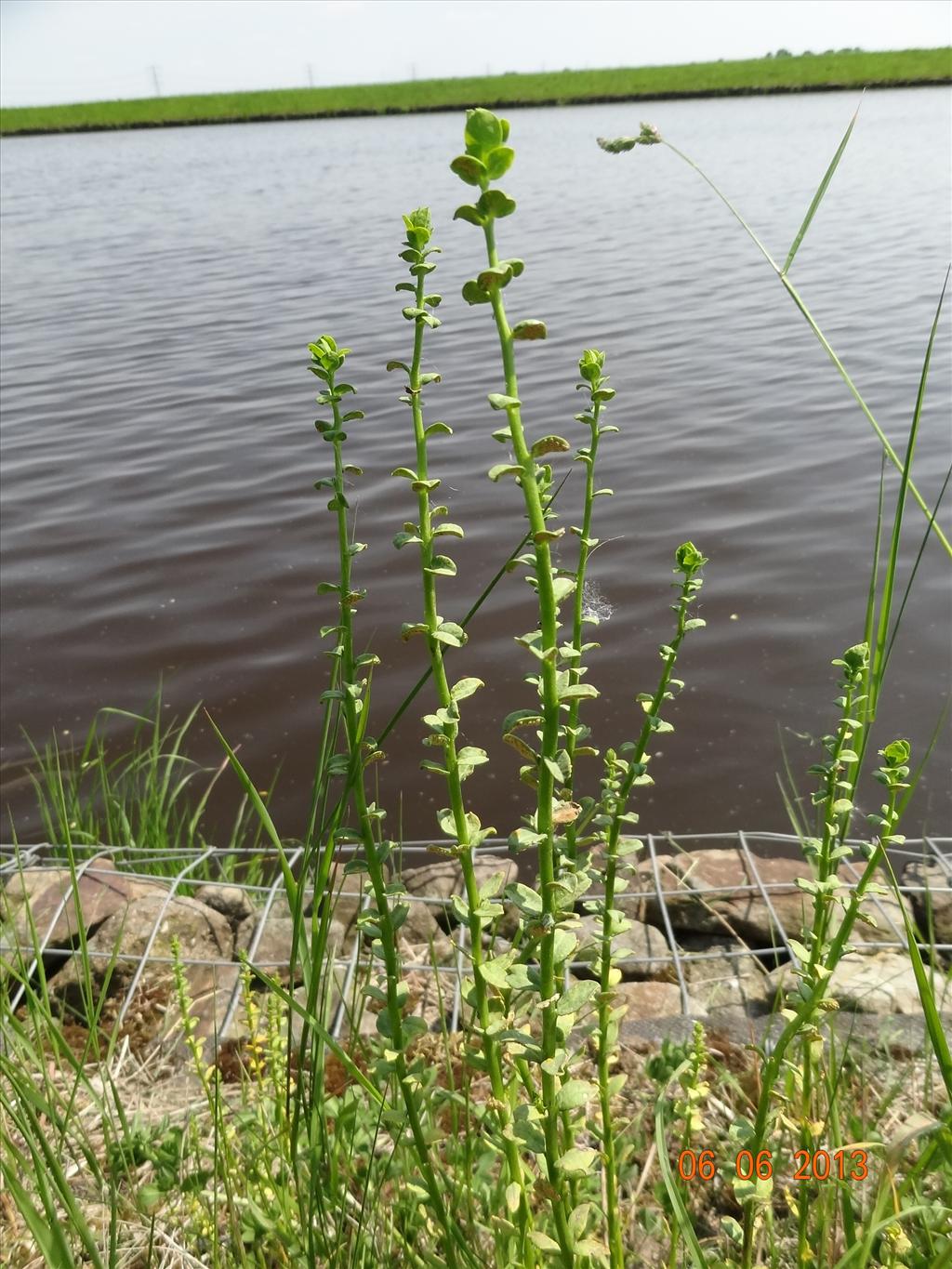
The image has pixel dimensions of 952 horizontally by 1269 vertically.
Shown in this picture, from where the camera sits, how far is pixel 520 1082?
157 cm

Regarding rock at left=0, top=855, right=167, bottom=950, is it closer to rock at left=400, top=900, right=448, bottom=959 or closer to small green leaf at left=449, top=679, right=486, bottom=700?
rock at left=400, top=900, right=448, bottom=959

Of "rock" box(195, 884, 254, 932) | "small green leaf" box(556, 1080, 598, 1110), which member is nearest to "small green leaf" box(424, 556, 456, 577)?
"small green leaf" box(556, 1080, 598, 1110)

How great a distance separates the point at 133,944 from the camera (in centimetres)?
307

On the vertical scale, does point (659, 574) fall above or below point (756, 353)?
below

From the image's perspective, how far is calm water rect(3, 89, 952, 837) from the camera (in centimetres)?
505

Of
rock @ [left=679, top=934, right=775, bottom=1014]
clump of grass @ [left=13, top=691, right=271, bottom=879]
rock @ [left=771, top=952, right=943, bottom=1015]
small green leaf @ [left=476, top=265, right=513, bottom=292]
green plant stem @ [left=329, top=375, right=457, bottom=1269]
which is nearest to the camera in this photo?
small green leaf @ [left=476, top=265, right=513, bottom=292]

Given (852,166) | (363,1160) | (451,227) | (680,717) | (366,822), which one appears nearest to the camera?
(366,822)

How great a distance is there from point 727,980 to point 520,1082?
140cm

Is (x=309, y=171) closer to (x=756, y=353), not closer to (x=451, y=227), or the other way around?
(x=451, y=227)

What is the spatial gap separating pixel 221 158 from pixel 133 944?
40.5 m

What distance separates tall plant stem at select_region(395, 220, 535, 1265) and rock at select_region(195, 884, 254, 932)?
7.16 ft

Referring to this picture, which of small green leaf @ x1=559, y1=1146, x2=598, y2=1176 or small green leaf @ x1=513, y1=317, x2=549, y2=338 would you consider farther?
small green leaf @ x1=559, y1=1146, x2=598, y2=1176

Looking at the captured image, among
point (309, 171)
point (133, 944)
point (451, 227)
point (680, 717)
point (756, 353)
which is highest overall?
point (309, 171)

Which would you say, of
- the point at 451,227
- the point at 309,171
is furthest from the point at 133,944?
the point at 309,171
